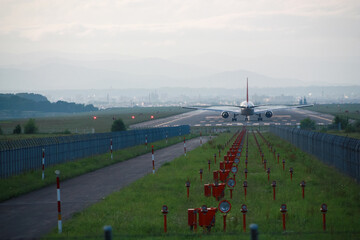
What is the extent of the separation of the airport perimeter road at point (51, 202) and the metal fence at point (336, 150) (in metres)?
10.6

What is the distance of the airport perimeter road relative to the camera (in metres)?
13.8

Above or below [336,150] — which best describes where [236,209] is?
below

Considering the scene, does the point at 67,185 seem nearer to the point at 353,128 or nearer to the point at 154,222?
the point at 154,222

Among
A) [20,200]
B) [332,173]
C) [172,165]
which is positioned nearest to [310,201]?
[332,173]

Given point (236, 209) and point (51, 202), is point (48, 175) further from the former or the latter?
point (236, 209)

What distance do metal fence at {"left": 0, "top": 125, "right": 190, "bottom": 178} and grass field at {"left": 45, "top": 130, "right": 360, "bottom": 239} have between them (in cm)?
704

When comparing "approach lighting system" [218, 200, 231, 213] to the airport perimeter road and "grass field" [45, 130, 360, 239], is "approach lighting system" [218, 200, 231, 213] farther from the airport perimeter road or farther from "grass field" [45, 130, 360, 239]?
the airport perimeter road

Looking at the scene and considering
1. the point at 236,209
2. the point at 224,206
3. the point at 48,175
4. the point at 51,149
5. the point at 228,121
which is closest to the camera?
the point at 224,206

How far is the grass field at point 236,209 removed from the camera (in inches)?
493

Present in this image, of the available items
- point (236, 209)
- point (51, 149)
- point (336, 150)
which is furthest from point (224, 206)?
point (51, 149)

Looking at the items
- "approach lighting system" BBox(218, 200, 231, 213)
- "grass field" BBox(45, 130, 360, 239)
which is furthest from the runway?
"approach lighting system" BBox(218, 200, 231, 213)

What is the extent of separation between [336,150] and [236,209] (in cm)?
1235

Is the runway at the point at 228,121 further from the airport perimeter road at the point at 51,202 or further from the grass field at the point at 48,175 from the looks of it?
the airport perimeter road at the point at 51,202

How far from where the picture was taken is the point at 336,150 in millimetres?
26219
